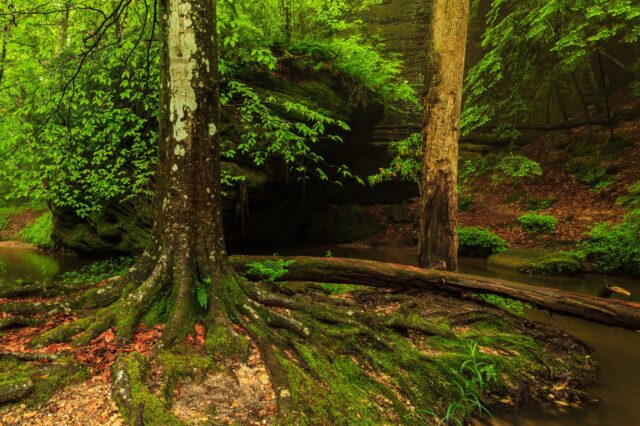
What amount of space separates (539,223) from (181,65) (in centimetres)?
1505

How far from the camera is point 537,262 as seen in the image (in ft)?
36.9

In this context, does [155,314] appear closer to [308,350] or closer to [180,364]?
[180,364]

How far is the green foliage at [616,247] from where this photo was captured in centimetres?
1051

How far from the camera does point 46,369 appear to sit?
8.96 ft

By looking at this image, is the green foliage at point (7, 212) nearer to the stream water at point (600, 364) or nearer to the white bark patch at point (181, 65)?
the stream water at point (600, 364)

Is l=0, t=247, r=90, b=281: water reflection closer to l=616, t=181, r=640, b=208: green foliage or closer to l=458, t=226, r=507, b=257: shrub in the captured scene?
l=458, t=226, r=507, b=257: shrub

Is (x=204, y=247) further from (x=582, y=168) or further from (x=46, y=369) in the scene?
(x=582, y=168)

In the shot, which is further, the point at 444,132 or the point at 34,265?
the point at 34,265

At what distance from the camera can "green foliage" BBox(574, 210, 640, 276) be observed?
10.5 m

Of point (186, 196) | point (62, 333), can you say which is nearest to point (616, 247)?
point (186, 196)

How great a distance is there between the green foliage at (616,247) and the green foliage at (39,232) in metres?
22.8

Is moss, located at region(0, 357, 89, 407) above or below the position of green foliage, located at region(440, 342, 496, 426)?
above

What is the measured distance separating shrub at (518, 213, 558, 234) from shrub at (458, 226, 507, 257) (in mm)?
1381

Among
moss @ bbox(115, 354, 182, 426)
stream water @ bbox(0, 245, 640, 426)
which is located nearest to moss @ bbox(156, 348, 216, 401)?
moss @ bbox(115, 354, 182, 426)
